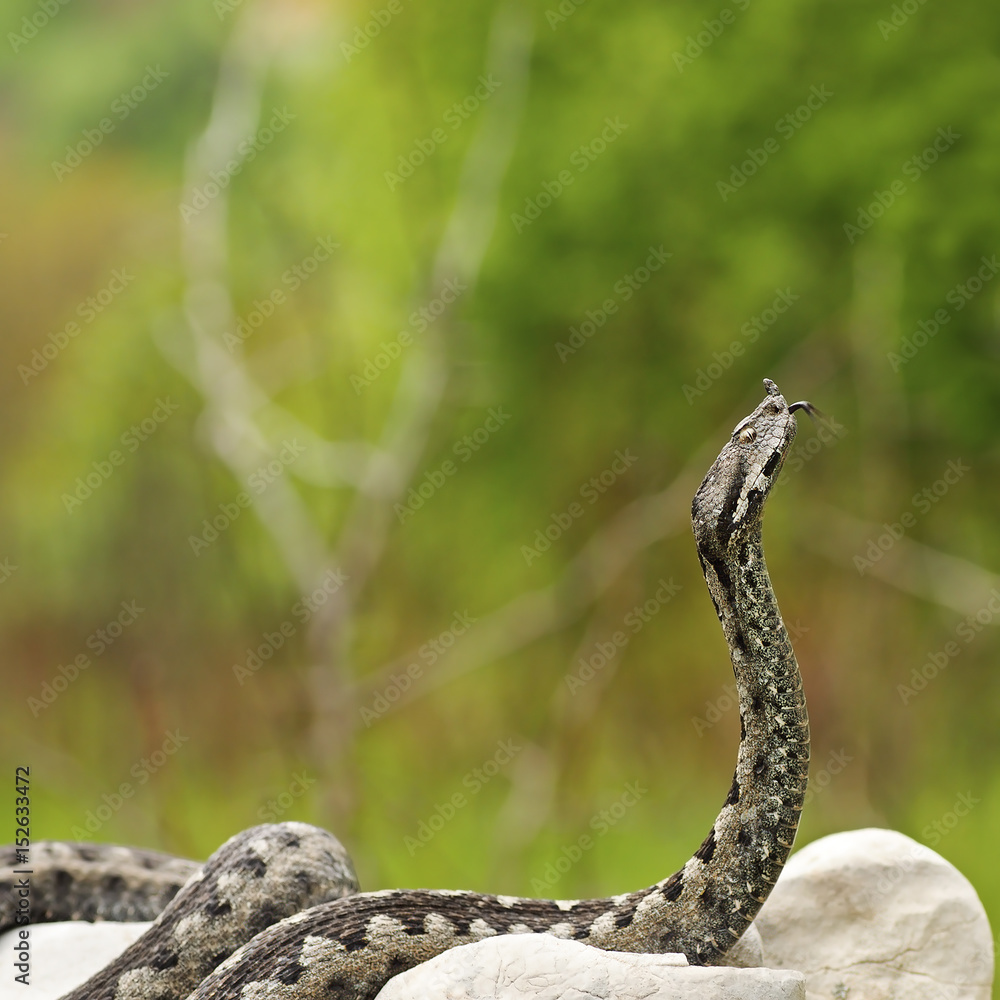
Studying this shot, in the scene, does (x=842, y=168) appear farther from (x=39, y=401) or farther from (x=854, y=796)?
(x=39, y=401)

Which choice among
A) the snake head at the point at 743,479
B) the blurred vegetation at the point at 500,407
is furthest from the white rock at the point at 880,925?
the blurred vegetation at the point at 500,407

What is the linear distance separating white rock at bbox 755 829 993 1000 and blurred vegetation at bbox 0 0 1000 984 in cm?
344

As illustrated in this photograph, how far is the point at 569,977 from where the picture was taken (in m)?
1.92

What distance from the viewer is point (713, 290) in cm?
698

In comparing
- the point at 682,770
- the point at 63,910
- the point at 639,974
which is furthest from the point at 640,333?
the point at 639,974

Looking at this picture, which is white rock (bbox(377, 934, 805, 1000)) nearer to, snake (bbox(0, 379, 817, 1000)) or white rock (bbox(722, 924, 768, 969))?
snake (bbox(0, 379, 817, 1000))

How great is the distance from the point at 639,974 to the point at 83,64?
24.3ft

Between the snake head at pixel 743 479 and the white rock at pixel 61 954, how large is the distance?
188cm

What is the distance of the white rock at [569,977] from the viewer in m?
1.91

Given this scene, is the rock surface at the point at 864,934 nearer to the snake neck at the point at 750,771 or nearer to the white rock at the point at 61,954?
the white rock at the point at 61,954

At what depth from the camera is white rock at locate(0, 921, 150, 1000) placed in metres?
2.80

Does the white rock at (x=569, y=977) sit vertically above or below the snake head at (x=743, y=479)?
below

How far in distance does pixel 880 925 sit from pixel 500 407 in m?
4.93

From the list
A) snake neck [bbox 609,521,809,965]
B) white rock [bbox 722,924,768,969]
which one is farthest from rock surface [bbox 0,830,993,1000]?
snake neck [bbox 609,521,809,965]
